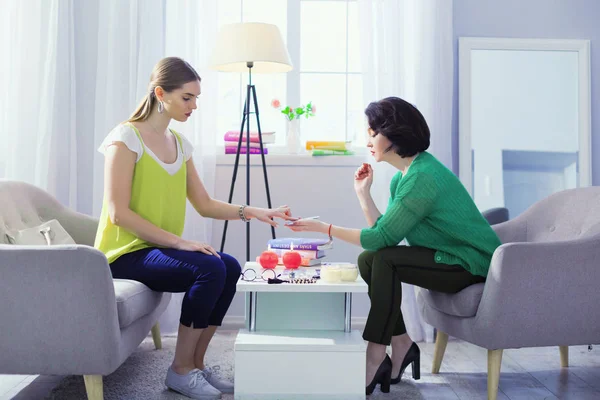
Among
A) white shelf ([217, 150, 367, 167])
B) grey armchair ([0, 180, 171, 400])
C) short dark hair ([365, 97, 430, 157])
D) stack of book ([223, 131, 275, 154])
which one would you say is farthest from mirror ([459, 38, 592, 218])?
grey armchair ([0, 180, 171, 400])

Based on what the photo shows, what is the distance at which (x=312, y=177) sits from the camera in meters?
3.97

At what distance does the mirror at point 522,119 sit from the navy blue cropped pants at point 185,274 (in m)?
1.88

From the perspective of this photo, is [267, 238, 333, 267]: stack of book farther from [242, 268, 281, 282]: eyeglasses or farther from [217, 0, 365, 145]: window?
[217, 0, 365, 145]: window

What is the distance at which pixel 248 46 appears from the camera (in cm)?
345

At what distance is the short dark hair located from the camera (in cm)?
275

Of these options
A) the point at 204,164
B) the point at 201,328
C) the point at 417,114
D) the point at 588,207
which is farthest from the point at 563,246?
the point at 204,164

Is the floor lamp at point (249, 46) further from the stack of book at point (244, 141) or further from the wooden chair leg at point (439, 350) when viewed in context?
the wooden chair leg at point (439, 350)

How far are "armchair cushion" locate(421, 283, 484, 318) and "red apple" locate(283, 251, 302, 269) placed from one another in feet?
1.83

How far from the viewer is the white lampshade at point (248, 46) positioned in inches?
135

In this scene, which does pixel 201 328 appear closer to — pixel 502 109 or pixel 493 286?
pixel 493 286

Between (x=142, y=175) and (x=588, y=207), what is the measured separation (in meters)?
A: 1.75

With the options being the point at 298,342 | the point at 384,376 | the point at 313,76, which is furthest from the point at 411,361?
the point at 313,76

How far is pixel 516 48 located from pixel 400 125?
155 cm

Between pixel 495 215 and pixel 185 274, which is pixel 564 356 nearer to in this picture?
pixel 495 215
